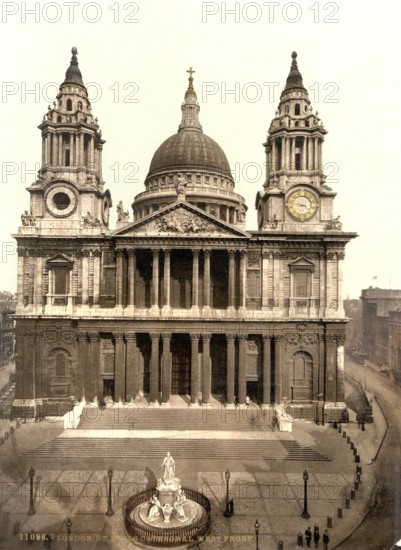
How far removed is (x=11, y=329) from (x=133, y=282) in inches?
1554

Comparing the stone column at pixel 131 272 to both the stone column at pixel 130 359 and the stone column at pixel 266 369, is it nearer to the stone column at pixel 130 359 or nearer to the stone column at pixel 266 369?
the stone column at pixel 130 359

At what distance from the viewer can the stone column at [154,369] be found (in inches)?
1267

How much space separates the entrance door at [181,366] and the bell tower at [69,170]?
37.8 ft

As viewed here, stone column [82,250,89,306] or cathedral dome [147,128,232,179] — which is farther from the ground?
cathedral dome [147,128,232,179]

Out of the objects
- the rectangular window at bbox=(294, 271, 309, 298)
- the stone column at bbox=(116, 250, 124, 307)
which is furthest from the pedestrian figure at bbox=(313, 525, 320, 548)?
the stone column at bbox=(116, 250, 124, 307)

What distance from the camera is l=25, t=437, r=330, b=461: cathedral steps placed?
26.7 m

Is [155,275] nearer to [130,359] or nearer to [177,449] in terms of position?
[130,359]

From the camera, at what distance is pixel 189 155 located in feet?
149

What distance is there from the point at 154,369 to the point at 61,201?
52.9ft

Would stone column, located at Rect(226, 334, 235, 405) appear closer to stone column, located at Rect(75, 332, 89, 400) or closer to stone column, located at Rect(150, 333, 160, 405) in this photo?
stone column, located at Rect(150, 333, 160, 405)

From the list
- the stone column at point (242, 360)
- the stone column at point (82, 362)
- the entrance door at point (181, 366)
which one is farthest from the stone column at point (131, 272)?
the stone column at point (242, 360)

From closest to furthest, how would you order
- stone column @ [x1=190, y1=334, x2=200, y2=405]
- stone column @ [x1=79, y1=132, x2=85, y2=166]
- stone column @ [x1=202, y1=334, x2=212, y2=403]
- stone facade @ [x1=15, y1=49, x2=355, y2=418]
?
1. stone column @ [x1=202, y1=334, x2=212, y2=403]
2. stone column @ [x1=190, y1=334, x2=200, y2=405]
3. stone facade @ [x1=15, y1=49, x2=355, y2=418]
4. stone column @ [x1=79, y1=132, x2=85, y2=166]

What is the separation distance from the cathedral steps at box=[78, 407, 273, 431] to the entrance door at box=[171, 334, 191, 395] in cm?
349

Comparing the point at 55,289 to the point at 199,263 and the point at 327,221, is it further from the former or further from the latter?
the point at 327,221
